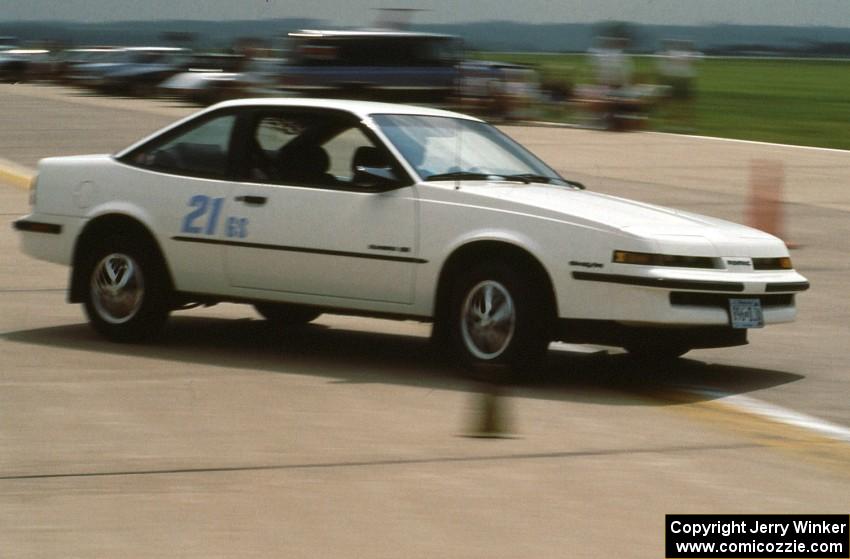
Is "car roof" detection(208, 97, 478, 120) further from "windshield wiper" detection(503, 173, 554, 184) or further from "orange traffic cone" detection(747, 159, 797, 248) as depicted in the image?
"orange traffic cone" detection(747, 159, 797, 248)

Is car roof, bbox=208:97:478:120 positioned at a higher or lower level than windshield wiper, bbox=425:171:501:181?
higher

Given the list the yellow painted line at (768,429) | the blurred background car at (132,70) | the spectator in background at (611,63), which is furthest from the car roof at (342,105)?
the blurred background car at (132,70)

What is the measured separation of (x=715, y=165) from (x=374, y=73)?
13331 mm

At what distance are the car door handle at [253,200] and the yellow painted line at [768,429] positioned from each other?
2.50 m

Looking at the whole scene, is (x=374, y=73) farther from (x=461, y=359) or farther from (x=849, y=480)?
(x=849, y=480)

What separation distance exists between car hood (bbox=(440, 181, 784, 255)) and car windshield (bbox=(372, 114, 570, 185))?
0.67 feet

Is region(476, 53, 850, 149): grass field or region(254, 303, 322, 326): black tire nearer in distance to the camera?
region(254, 303, 322, 326): black tire

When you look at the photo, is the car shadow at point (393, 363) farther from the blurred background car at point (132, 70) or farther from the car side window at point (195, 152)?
the blurred background car at point (132, 70)

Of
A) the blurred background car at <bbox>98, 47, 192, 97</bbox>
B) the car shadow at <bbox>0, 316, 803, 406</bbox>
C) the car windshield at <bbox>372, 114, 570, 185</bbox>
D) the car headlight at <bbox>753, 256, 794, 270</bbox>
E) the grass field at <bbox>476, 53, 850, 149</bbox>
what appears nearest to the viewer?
the car shadow at <bbox>0, 316, 803, 406</bbox>

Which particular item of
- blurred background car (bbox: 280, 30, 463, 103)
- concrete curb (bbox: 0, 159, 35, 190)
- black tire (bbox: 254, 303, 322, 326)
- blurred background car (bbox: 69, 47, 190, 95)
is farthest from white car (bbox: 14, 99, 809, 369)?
blurred background car (bbox: 69, 47, 190, 95)

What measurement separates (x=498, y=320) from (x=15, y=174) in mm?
15151

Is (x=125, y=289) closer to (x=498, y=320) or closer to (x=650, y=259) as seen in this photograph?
(x=498, y=320)

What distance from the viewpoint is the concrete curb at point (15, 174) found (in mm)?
21219

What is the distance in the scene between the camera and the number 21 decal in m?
9.31
